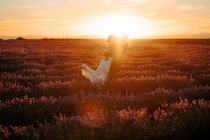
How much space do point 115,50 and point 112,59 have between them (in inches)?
10.2

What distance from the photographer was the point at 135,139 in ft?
15.8

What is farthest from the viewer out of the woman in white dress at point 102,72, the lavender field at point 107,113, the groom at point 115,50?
the woman in white dress at point 102,72

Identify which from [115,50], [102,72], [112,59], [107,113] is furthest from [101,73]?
[107,113]

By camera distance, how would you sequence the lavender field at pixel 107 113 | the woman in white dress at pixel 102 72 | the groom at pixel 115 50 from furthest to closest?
the woman in white dress at pixel 102 72
the groom at pixel 115 50
the lavender field at pixel 107 113

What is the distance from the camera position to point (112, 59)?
1077cm

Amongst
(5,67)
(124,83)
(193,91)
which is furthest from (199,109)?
(5,67)

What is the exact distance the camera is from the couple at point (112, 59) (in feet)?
34.1

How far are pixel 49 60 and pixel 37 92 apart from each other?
1434cm

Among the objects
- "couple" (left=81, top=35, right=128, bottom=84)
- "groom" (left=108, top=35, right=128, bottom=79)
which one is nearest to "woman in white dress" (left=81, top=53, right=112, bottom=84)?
"couple" (left=81, top=35, right=128, bottom=84)

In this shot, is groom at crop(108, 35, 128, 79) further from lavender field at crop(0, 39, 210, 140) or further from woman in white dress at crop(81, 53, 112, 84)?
lavender field at crop(0, 39, 210, 140)

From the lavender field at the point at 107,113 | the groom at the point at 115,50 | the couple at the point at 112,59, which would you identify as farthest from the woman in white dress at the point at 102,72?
the lavender field at the point at 107,113

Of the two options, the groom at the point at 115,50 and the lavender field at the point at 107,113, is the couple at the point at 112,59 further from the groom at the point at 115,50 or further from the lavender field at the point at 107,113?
the lavender field at the point at 107,113

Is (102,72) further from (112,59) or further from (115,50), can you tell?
(115,50)

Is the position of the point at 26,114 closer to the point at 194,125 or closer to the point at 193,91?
the point at 194,125
